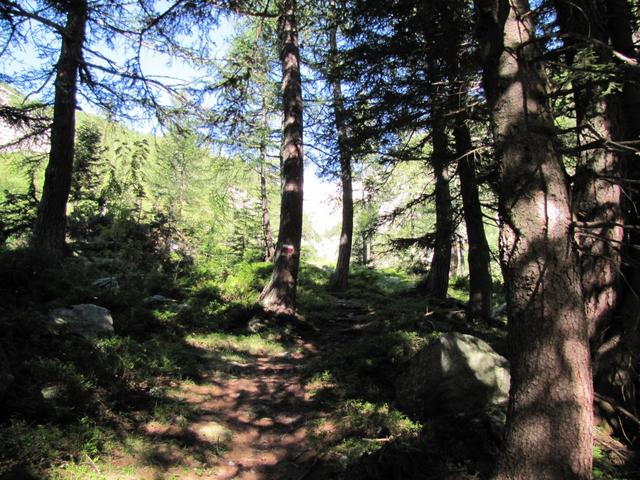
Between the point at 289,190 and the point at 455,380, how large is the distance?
19.7ft

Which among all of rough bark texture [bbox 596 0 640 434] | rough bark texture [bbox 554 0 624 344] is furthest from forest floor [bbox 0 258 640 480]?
rough bark texture [bbox 554 0 624 344]

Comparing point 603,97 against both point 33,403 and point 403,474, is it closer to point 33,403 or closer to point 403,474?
point 403,474

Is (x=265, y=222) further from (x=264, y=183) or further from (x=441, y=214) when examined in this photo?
(x=441, y=214)

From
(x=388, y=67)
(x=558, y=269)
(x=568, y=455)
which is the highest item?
(x=388, y=67)

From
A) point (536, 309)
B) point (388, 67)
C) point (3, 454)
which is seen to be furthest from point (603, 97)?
point (3, 454)

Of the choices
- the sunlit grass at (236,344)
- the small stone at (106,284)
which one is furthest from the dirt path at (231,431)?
the small stone at (106,284)

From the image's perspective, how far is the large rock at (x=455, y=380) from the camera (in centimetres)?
439

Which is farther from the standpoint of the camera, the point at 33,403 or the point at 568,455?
the point at 33,403

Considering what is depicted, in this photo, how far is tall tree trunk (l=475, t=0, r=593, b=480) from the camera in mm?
2451

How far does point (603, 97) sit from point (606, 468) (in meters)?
3.49

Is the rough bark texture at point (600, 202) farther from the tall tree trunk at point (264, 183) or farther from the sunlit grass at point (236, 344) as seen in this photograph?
the tall tree trunk at point (264, 183)

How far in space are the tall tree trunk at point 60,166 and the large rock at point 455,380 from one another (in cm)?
889

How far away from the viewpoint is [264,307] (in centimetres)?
861

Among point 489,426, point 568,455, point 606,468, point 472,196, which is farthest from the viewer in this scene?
point 472,196
